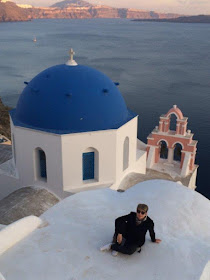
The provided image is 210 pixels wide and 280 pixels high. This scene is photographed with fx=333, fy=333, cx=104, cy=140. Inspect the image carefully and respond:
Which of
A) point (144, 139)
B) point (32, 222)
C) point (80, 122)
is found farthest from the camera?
point (144, 139)

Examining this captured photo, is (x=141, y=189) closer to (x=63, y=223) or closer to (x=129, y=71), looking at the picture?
(x=63, y=223)

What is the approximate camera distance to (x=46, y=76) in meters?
12.3

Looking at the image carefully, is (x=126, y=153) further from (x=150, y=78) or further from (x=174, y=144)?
(x=150, y=78)

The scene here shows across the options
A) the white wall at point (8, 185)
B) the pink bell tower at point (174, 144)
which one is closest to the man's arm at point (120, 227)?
the white wall at point (8, 185)

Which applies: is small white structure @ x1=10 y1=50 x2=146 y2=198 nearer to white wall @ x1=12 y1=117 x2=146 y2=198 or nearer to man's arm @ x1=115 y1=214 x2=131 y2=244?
white wall @ x1=12 y1=117 x2=146 y2=198

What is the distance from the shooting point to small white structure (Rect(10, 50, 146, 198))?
11727mm

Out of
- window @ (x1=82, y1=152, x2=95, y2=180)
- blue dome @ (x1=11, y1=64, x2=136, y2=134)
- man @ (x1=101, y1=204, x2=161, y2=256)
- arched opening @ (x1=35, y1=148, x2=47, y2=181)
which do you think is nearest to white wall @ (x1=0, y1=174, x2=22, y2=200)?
arched opening @ (x1=35, y1=148, x2=47, y2=181)

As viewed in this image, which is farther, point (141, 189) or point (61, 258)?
point (141, 189)

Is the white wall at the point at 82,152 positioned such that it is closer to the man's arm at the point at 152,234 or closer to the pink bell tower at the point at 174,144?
the man's arm at the point at 152,234

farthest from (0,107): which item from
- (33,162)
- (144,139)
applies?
(33,162)

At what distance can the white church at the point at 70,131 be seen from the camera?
11727 mm

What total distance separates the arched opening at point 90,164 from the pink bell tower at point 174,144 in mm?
6473

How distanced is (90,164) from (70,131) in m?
1.68

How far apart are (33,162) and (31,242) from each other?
6.69 metres
